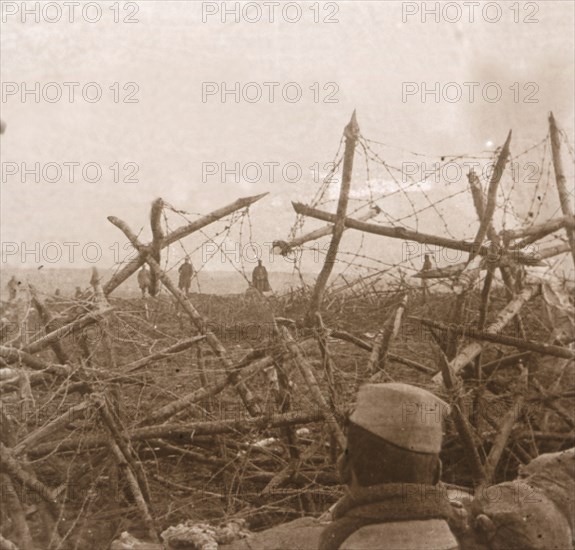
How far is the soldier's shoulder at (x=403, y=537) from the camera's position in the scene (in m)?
2.21

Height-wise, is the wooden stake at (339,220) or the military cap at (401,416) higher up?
the wooden stake at (339,220)

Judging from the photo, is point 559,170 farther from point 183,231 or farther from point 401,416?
point 401,416

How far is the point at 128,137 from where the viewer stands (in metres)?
67.5

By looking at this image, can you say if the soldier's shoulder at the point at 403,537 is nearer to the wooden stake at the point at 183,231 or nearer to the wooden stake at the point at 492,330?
the wooden stake at the point at 492,330

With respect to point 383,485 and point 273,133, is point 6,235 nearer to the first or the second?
point 273,133

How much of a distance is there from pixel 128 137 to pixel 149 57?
8920 millimetres

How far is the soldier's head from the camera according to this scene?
7.54 feet

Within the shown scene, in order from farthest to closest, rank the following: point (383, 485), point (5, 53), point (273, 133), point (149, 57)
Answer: point (273, 133), point (149, 57), point (5, 53), point (383, 485)

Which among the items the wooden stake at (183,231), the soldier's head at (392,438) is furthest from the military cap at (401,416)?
the wooden stake at (183,231)

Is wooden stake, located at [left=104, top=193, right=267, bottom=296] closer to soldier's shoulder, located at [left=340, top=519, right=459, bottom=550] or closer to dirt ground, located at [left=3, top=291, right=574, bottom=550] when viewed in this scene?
dirt ground, located at [left=3, top=291, right=574, bottom=550]

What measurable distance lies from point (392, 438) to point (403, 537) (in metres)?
0.35

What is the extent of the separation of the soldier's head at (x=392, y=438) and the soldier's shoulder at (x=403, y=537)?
15 cm

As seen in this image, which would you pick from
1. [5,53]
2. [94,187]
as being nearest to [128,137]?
[94,187]

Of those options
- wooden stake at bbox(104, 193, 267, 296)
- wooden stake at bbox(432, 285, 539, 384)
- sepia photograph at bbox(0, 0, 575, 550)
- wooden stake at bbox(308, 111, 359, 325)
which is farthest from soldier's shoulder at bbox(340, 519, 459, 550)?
wooden stake at bbox(104, 193, 267, 296)
